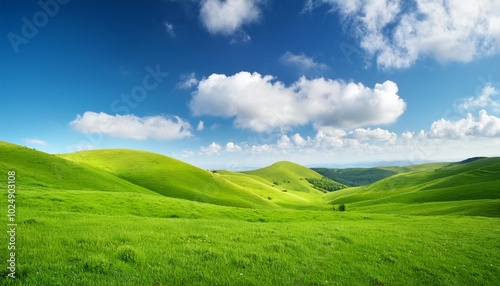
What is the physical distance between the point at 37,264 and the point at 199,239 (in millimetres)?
7949

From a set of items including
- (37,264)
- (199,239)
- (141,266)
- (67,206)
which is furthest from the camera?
(67,206)

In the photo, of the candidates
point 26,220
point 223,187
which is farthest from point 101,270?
point 223,187

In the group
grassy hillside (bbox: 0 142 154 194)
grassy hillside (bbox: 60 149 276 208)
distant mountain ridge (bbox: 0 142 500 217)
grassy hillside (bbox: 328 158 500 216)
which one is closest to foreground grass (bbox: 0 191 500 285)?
distant mountain ridge (bbox: 0 142 500 217)

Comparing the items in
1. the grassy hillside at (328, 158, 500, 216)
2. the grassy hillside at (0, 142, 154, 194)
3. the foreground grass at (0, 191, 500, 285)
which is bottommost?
the grassy hillside at (328, 158, 500, 216)

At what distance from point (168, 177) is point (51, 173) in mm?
36094

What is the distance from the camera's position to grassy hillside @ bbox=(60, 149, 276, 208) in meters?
81.8

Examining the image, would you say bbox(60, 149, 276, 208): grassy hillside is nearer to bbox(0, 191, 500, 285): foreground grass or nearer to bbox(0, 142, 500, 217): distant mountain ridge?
bbox(0, 142, 500, 217): distant mountain ridge

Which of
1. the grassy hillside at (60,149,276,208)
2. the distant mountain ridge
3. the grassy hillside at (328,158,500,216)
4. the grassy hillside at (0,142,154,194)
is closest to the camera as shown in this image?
the grassy hillside at (328,158,500,216)

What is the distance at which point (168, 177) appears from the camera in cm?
9212

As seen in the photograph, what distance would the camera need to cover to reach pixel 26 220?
703 inches

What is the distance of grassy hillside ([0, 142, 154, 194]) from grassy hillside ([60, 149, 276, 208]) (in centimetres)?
1492

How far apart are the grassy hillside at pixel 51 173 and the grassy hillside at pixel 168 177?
48.9 ft

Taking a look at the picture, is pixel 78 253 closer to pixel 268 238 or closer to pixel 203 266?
pixel 203 266

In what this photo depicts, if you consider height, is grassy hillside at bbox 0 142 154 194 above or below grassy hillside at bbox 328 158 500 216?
above
